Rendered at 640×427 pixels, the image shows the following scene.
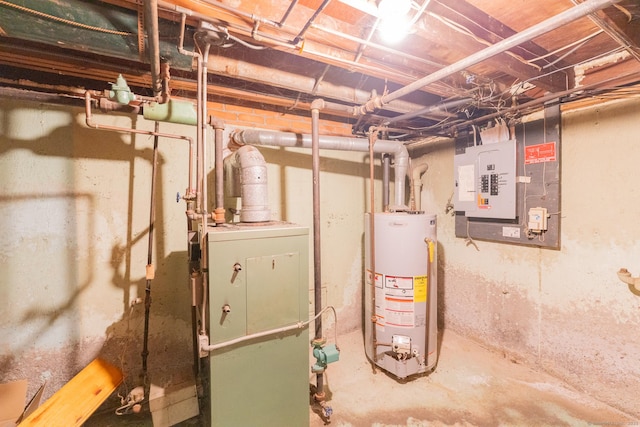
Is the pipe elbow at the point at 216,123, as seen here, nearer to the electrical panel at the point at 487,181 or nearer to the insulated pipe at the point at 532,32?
the insulated pipe at the point at 532,32

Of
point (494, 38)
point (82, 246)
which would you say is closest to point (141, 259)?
point (82, 246)

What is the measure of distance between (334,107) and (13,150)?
7.26 feet

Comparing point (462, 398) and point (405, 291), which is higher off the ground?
point (405, 291)

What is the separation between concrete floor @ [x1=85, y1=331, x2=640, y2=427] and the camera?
1.84 m

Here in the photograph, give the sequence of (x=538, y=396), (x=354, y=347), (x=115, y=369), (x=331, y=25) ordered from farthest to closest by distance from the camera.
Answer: (x=354, y=347) → (x=538, y=396) → (x=115, y=369) → (x=331, y=25)

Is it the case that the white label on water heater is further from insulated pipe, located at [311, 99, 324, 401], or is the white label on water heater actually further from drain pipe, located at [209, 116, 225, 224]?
drain pipe, located at [209, 116, 225, 224]

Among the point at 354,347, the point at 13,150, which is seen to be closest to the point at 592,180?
the point at 354,347

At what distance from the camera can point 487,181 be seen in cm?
246

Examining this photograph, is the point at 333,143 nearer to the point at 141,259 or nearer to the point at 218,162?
the point at 218,162

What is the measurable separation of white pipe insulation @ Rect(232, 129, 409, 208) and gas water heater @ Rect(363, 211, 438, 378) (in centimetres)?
31

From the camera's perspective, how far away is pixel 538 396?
203 centimetres

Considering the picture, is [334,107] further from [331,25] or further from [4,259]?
[4,259]

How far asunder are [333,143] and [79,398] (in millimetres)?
2449

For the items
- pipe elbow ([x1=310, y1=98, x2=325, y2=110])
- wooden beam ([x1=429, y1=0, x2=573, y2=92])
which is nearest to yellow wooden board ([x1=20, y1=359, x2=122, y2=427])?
pipe elbow ([x1=310, y1=98, x2=325, y2=110])
